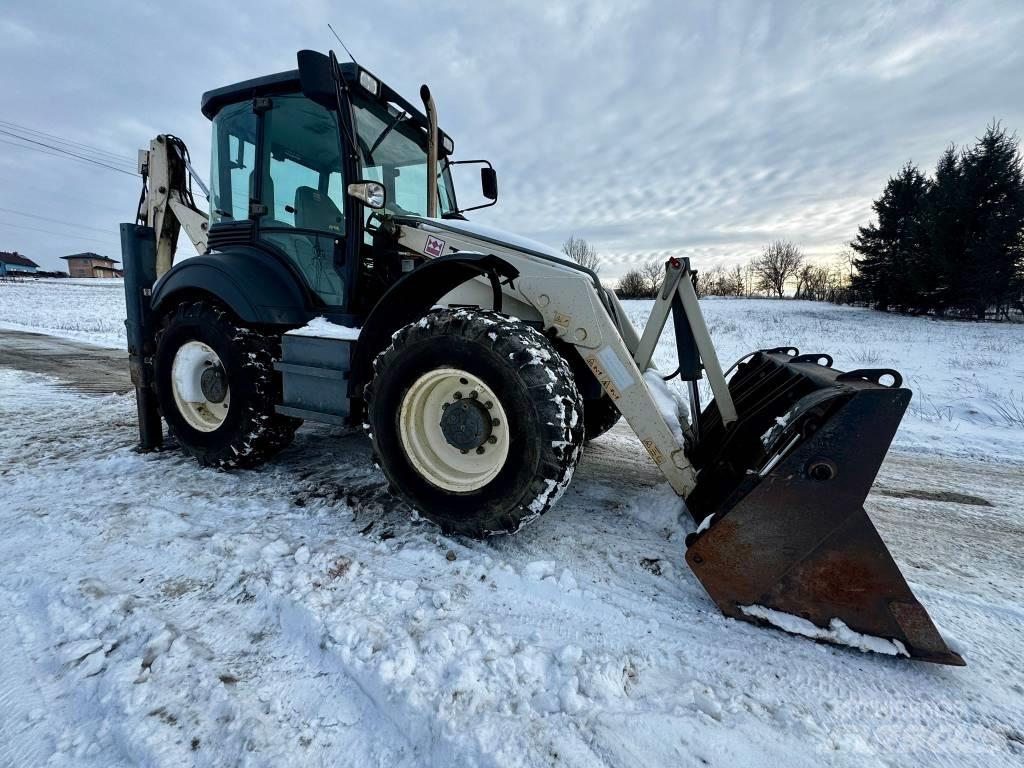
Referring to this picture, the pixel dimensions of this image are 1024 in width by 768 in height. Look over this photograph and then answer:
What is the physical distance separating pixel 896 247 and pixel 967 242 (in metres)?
5.97

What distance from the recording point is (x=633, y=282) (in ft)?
177

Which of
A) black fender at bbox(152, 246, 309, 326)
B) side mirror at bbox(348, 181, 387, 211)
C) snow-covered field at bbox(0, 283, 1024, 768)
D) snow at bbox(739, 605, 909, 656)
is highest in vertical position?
side mirror at bbox(348, 181, 387, 211)

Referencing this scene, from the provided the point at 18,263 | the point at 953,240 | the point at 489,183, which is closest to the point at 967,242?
the point at 953,240

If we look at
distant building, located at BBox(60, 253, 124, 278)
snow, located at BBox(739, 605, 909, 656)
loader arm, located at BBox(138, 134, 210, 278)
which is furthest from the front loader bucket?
distant building, located at BBox(60, 253, 124, 278)

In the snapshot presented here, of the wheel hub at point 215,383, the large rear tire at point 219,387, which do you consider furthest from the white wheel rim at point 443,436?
the wheel hub at point 215,383

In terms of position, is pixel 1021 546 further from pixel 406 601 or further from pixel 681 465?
pixel 406 601

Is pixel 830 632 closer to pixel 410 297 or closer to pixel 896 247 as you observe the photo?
pixel 410 297

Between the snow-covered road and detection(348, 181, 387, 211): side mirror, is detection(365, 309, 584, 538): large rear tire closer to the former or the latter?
the snow-covered road

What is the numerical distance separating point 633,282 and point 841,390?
54.7 m

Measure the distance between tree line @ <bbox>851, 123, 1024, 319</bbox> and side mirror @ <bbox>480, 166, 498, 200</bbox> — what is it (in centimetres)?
2775

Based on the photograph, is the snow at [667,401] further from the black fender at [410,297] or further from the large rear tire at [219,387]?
the large rear tire at [219,387]

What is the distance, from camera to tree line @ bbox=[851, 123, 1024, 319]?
70.1 ft

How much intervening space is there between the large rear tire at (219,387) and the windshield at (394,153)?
139 centimetres

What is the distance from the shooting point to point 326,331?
3.06 meters
